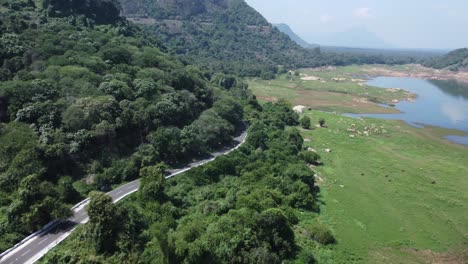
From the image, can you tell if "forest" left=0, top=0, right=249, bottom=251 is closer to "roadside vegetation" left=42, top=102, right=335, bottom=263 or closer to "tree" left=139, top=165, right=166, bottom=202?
"tree" left=139, top=165, right=166, bottom=202

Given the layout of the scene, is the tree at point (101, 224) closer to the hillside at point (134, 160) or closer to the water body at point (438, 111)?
the hillside at point (134, 160)

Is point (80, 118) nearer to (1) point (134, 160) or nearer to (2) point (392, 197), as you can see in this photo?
(1) point (134, 160)

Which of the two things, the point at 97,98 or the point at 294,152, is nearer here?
the point at 97,98

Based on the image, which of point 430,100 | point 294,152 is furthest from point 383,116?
point 294,152

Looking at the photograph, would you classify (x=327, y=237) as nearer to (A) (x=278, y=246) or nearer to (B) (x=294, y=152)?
(A) (x=278, y=246)

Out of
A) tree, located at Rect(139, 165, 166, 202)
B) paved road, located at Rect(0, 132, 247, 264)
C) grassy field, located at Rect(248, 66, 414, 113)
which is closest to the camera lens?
paved road, located at Rect(0, 132, 247, 264)

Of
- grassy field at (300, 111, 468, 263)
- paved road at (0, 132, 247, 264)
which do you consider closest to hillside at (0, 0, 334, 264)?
paved road at (0, 132, 247, 264)
